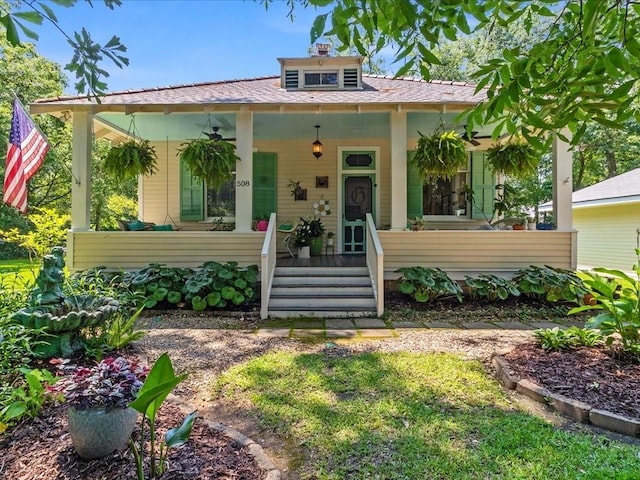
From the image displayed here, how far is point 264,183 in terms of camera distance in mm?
8594

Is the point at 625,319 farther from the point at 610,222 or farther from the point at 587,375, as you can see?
the point at 610,222

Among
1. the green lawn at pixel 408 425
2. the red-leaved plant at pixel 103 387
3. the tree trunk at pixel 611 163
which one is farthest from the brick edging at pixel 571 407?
the tree trunk at pixel 611 163

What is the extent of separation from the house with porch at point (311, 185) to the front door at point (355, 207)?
25mm

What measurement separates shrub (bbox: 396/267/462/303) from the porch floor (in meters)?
0.97

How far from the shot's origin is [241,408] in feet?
9.20

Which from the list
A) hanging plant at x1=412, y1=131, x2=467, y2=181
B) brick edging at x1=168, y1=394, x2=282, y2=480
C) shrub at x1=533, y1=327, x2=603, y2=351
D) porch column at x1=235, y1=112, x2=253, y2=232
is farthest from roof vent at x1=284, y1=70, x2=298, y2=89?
brick edging at x1=168, y1=394, x2=282, y2=480

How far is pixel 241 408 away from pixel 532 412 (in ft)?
7.01

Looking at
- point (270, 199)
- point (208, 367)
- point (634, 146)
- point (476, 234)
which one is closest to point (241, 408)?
point (208, 367)

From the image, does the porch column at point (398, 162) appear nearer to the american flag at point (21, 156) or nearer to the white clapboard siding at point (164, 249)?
the white clapboard siding at point (164, 249)

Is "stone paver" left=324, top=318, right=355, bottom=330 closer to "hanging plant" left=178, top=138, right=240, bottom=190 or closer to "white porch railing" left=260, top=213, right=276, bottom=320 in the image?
"white porch railing" left=260, top=213, right=276, bottom=320

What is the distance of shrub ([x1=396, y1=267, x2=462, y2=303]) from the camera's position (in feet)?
19.5

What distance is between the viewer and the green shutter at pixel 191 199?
8.55m

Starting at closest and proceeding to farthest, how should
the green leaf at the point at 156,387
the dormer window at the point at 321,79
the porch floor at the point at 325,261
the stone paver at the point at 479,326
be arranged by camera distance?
the green leaf at the point at 156,387 → the stone paver at the point at 479,326 → the porch floor at the point at 325,261 → the dormer window at the point at 321,79

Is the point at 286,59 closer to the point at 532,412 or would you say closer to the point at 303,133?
the point at 303,133
